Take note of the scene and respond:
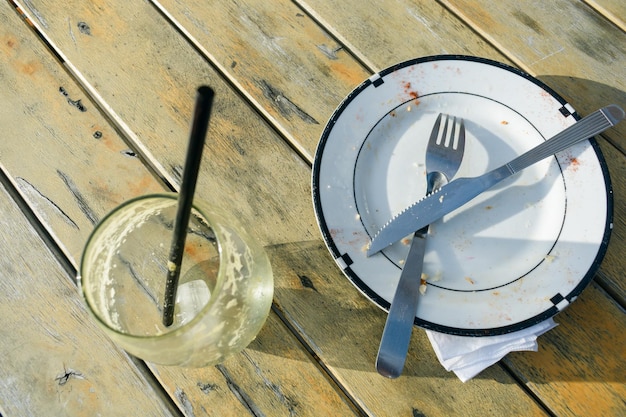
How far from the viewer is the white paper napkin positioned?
2.17ft

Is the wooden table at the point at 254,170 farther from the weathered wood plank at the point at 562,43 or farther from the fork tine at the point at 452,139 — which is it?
the fork tine at the point at 452,139

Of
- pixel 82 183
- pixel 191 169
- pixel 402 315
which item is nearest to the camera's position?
pixel 191 169

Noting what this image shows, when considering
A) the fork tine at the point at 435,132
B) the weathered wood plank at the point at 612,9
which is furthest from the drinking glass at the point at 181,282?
the weathered wood plank at the point at 612,9

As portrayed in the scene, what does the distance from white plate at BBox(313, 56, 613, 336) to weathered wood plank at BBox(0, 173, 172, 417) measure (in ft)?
1.06

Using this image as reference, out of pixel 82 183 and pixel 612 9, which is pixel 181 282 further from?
pixel 612 9

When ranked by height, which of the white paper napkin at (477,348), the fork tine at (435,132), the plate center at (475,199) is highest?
the fork tine at (435,132)

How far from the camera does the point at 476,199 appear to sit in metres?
0.71

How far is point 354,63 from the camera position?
0.82 meters

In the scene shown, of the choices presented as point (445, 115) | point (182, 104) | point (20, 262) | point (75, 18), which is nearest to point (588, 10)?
point (445, 115)

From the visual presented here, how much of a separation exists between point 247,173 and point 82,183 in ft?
0.77

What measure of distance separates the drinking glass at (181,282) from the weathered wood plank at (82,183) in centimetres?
8

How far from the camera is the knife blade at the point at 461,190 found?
2.20 ft

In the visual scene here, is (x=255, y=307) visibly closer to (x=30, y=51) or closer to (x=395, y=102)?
(x=395, y=102)

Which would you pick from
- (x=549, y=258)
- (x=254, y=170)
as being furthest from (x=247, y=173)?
(x=549, y=258)
